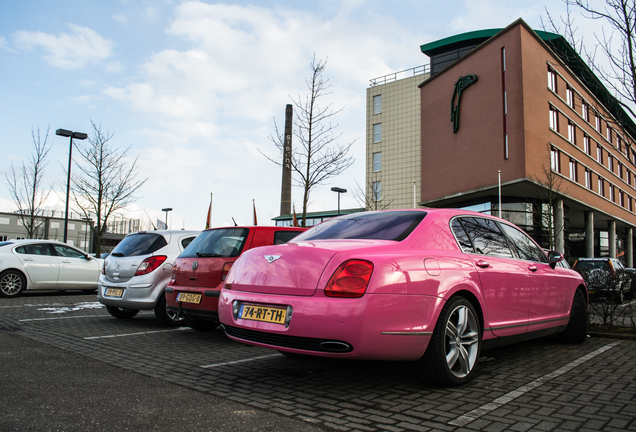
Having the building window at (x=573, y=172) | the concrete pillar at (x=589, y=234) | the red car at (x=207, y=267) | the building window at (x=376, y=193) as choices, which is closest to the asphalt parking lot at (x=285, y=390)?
the red car at (x=207, y=267)

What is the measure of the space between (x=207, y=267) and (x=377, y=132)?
49342mm

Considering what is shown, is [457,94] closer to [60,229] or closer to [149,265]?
[149,265]

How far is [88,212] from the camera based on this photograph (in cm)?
2381

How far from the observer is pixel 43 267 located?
40.9ft

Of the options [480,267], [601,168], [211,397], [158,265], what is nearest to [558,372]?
[480,267]

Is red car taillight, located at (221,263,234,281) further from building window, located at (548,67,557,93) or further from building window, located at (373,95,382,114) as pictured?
building window, located at (373,95,382,114)

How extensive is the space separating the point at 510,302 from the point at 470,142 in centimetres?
2948

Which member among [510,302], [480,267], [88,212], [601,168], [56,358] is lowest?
[56,358]

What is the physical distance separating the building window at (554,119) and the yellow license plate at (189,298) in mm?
31327

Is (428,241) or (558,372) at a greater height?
(428,241)

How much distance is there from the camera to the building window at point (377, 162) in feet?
174

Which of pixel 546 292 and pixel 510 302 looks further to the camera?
pixel 546 292

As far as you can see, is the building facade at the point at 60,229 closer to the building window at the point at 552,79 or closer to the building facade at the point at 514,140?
the building facade at the point at 514,140

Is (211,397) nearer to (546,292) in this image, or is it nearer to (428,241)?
(428,241)
